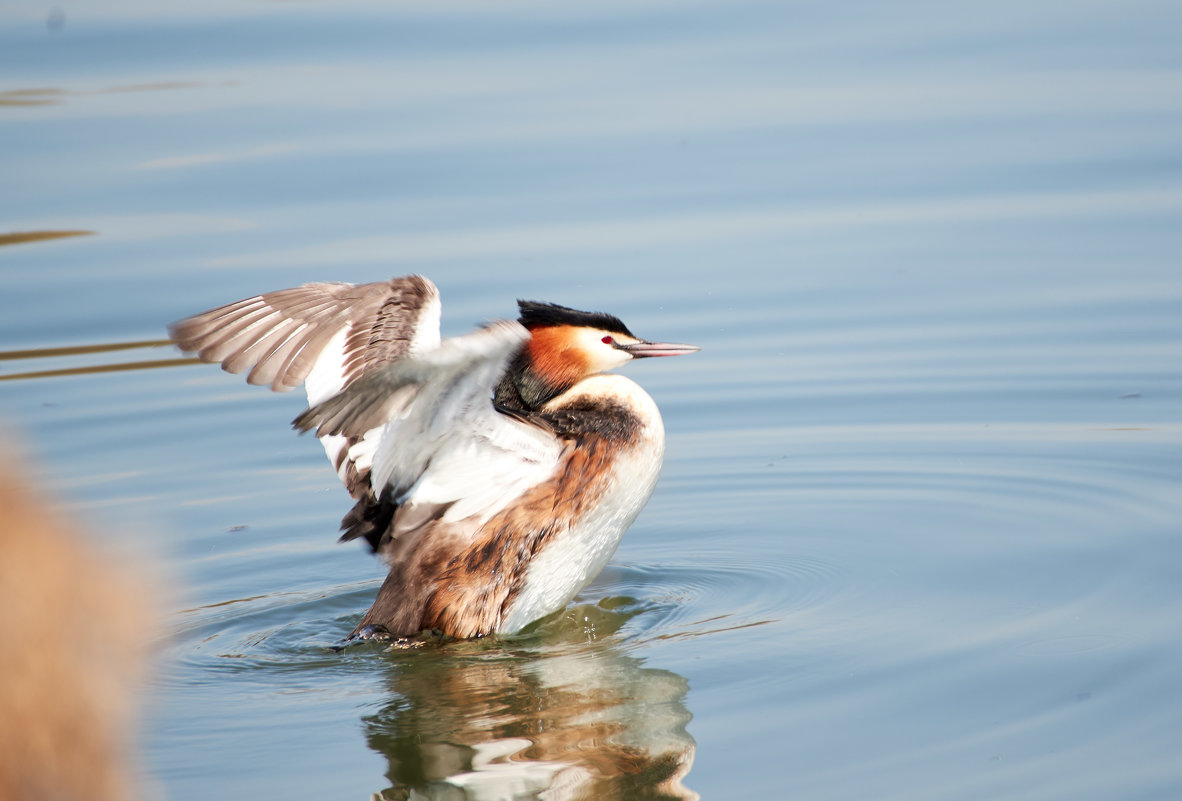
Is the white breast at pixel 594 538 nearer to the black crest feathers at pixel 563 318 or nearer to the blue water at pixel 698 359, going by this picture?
the blue water at pixel 698 359

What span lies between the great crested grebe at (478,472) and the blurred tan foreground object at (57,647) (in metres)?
3.39

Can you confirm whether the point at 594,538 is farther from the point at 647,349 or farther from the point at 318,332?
the point at 318,332

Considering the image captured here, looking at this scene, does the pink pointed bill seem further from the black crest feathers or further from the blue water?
the blue water

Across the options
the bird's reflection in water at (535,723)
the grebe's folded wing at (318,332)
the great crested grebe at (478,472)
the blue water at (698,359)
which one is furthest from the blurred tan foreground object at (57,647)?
the grebe's folded wing at (318,332)

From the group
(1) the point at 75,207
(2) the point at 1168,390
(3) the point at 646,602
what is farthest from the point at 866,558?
(1) the point at 75,207

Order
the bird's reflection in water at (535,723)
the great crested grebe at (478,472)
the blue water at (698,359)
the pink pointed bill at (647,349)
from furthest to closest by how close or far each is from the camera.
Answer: the pink pointed bill at (647,349)
the great crested grebe at (478,472)
the blue water at (698,359)
the bird's reflection in water at (535,723)

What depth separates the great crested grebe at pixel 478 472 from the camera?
6.31m

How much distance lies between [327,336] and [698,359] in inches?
128

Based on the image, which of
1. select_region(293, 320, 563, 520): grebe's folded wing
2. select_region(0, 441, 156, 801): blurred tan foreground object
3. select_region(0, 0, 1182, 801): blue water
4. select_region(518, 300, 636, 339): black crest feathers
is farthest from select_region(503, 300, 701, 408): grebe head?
select_region(0, 441, 156, 801): blurred tan foreground object

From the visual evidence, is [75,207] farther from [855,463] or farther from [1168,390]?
[1168,390]

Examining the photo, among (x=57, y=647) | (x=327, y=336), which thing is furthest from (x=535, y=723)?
(x=57, y=647)

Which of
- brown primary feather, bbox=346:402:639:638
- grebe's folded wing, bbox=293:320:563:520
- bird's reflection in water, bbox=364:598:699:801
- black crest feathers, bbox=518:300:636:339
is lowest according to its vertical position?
bird's reflection in water, bbox=364:598:699:801

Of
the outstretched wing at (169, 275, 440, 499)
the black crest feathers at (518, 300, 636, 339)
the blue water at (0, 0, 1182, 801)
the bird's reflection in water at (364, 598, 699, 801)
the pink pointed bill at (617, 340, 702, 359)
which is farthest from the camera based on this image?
Result: the pink pointed bill at (617, 340, 702, 359)

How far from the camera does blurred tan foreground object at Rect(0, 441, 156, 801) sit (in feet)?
8.17
